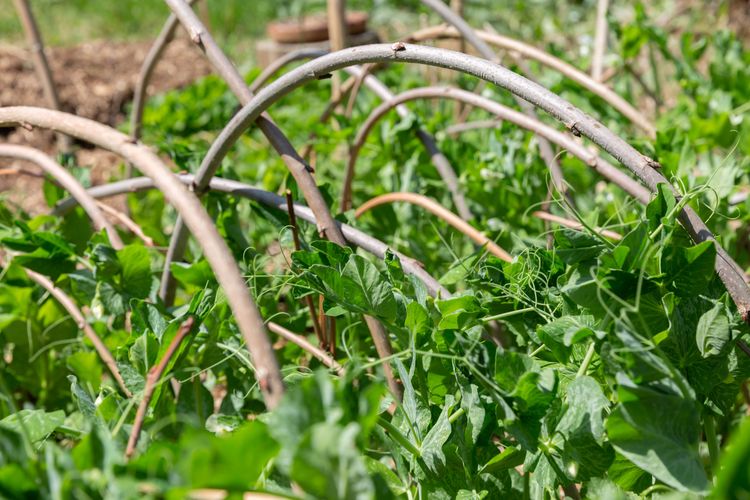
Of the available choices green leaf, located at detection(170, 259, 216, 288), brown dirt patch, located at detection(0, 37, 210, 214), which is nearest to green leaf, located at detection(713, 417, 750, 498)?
green leaf, located at detection(170, 259, 216, 288)

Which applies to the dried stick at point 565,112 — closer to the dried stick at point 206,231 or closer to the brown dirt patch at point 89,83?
the dried stick at point 206,231

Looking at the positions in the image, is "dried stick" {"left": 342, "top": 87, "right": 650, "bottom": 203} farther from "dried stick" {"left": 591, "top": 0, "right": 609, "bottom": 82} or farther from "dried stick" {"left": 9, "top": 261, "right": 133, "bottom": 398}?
"dried stick" {"left": 591, "top": 0, "right": 609, "bottom": 82}

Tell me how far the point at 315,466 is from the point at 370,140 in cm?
101

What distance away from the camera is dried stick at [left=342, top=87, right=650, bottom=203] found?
0.74m

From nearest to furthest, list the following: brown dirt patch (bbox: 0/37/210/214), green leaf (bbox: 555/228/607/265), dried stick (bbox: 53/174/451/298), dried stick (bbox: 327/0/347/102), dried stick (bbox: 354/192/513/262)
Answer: green leaf (bbox: 555/228/607/265) → dried stick (bbox: 53/174/451/298) → dried stick (bbox: 354/192/513/262) → dried stick (bbox: 327/0/347/102) → brown dirt patch (bbox: 0/37/210/214)

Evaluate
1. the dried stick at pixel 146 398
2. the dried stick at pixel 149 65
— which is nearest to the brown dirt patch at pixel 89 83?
the dried stick at pixel 149 65

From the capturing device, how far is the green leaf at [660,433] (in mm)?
448

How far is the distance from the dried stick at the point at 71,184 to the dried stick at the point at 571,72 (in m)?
0.58

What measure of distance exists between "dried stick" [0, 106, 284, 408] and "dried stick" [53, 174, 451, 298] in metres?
0.06

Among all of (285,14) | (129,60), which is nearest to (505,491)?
(129,60)

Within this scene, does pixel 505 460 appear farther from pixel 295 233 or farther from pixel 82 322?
pixel 82 322

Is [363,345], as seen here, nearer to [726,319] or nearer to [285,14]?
[726,319]

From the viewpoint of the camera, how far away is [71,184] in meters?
0.85

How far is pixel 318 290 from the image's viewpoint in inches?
23.4
